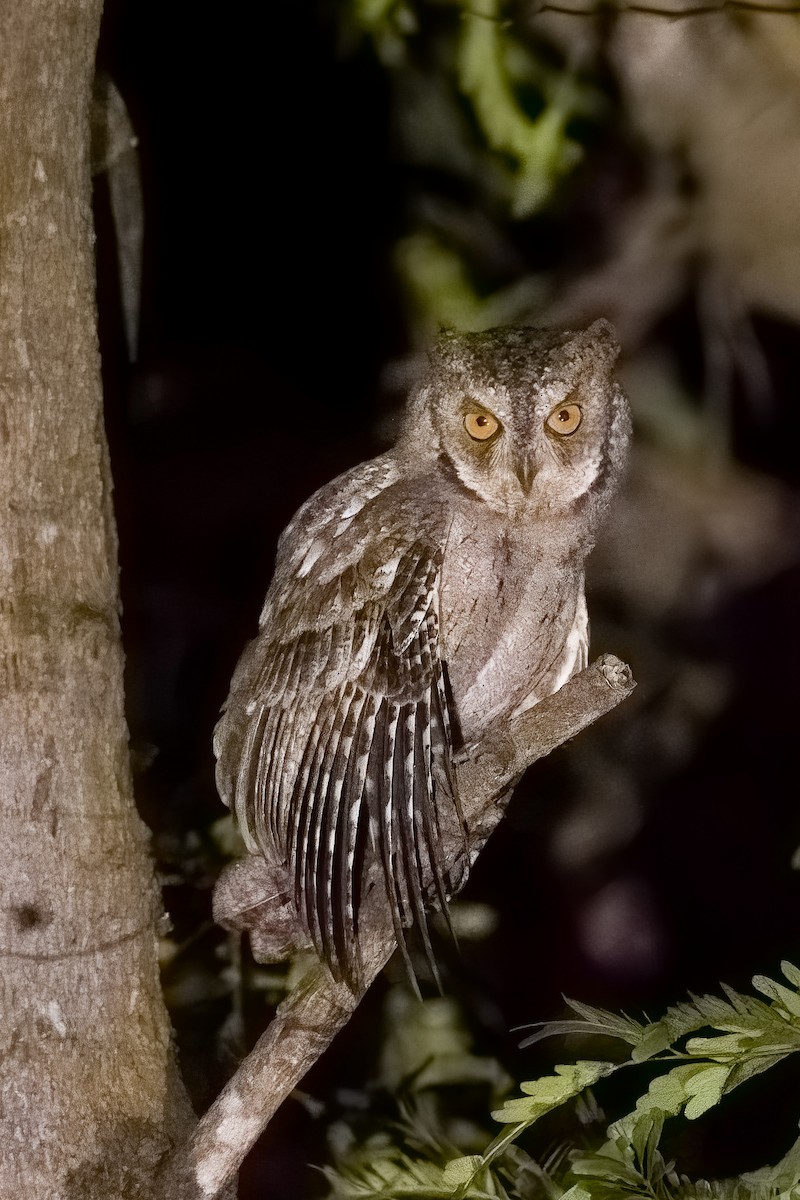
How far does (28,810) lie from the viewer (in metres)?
1.08

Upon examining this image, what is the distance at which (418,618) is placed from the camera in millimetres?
1093

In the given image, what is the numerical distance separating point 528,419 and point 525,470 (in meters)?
0.06

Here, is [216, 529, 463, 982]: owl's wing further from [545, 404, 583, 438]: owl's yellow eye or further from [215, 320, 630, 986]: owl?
[545, 404, 583, 438]: owl's yellow eye

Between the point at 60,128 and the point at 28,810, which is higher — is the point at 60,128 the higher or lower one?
the higher one

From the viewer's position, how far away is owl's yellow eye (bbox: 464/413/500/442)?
118 cm

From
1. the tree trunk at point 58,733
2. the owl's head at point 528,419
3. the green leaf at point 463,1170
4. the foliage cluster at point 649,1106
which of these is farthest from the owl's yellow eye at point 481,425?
the green leaf at point 463,1170

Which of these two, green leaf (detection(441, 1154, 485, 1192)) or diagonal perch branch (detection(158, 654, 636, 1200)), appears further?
diagonal perch branch (detection(158, 654, 636, 1200))

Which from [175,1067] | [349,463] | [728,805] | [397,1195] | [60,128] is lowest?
[397,1195]

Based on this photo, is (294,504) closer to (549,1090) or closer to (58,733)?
(58,733)

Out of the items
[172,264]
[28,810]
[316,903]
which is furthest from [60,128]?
[316,903]

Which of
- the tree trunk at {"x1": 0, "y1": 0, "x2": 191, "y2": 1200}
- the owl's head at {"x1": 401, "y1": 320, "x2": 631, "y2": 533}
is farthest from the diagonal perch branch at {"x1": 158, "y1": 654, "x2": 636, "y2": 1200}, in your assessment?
the owl's head at {"x1": 401, "y1": 320, "x2": 631, "y2": 533}

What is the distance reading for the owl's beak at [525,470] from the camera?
118 centimetres

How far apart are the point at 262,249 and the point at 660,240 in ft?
1.77

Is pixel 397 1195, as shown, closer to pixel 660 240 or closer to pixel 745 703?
pixel 745 703
